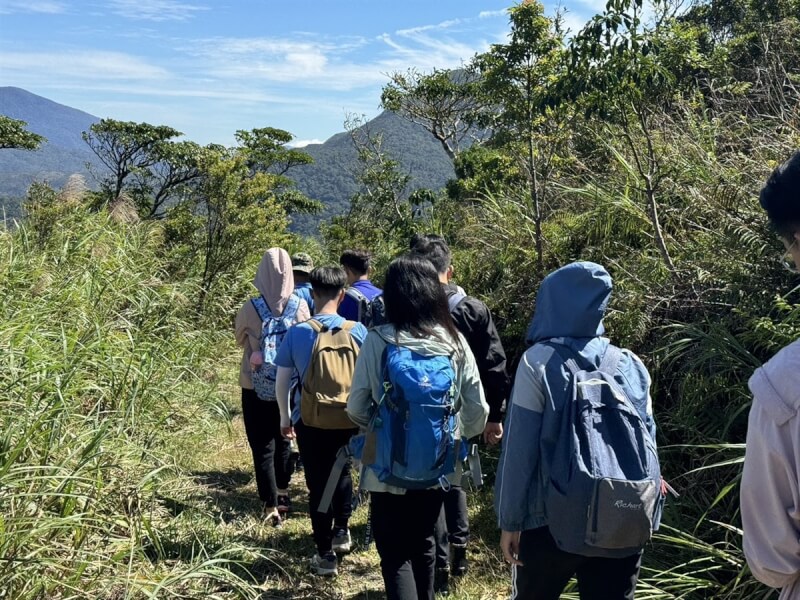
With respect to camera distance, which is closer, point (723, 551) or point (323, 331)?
point (723, 551)

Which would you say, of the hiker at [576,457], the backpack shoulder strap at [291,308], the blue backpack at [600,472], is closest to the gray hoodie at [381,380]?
the hiker at [576,457]

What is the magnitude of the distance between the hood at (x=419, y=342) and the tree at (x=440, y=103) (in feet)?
35.1

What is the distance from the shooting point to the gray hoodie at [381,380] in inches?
110

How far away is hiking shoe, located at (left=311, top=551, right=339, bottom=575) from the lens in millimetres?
3697

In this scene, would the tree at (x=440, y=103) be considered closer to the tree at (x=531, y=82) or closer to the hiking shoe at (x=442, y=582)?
the tree at (x=531, y=82)

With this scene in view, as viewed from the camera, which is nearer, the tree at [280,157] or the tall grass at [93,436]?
the tall grass at [93,436]

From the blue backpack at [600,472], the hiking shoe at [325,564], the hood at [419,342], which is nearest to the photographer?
the blue backpack at [600,472]

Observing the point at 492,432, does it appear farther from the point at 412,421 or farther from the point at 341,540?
the point at 412,421

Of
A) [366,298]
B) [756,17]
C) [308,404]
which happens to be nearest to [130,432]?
[308,404]

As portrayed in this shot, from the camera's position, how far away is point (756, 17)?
10.0 metres

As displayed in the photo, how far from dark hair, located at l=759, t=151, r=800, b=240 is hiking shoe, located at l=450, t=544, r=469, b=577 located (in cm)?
294

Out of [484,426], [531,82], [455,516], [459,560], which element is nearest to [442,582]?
[459,560]

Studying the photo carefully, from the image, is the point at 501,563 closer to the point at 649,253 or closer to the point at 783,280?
the point at 783,280

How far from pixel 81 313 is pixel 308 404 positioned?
2.41 metres
